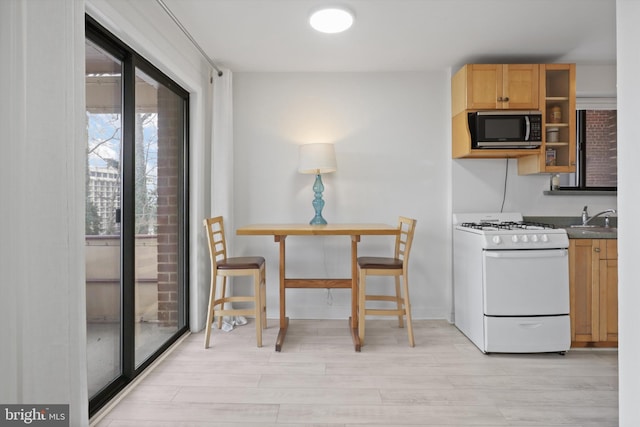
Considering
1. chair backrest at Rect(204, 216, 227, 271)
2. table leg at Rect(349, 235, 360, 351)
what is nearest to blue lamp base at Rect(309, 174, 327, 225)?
table leg at Rect(349, 235, 360, 351)

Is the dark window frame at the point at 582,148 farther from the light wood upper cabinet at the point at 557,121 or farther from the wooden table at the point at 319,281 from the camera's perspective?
the wooden table at the point at 319,281

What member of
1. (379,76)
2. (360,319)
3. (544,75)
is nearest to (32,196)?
(360,319)

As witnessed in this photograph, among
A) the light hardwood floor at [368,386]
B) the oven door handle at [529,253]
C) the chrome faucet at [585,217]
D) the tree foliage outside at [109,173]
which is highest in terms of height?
the tree foliage outside at [109,173]

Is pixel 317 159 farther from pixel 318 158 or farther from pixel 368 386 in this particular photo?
pixel 368 386

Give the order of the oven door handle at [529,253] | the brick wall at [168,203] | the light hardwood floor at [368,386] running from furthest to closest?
the brick wall at [168,203] < the oven door handle at [529,253] < the light hardwood floor at [368,386]

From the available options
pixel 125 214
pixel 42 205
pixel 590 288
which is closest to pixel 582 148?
pixel 590 288

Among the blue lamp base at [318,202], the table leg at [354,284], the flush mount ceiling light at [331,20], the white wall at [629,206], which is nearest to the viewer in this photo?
the white wall at [629,206]

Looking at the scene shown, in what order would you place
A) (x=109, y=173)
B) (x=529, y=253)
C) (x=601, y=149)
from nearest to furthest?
(x=109, y=173)
(x=529, y=253)
(x=601, y=149)

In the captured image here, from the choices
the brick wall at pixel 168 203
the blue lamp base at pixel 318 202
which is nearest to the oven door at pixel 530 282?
the blue lamp base at pixel 318 202

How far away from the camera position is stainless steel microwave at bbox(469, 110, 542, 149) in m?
2.91

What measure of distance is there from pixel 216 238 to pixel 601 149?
3.71 metres

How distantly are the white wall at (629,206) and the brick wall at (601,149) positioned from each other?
2.35 meters

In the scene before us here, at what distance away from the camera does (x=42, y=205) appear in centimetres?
130

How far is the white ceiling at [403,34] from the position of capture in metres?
2.31
